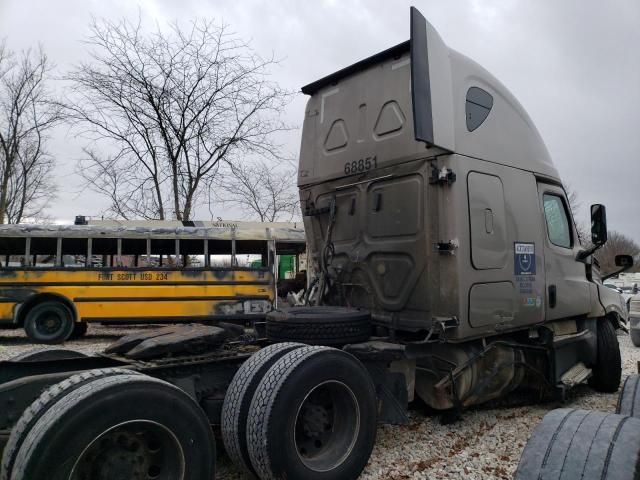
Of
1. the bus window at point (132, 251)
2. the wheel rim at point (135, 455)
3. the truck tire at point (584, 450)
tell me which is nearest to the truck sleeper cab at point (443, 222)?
the truck tire at point (584, 450)

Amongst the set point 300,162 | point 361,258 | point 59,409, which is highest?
point 300,162

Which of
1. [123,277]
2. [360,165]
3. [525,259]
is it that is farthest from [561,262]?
[123,277]

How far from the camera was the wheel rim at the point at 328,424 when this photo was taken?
3.25m

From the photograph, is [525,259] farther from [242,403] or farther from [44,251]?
[44,251]

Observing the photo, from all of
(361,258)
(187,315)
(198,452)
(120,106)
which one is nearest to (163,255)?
(187,315)

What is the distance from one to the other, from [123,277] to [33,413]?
9039 mm

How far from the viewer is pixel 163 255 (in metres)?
11.5

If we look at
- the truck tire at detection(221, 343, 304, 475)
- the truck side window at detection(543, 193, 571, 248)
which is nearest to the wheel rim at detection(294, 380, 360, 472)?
the truck tire at detection(221, 343, 304, 475)

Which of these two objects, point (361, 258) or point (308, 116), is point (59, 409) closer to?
point (361, 258)

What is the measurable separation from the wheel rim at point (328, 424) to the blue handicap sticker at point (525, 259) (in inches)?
87.6

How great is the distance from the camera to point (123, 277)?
430 inches

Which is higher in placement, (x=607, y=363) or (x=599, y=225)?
(x=599, y=225)

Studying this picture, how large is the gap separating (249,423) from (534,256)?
3288 millimetres

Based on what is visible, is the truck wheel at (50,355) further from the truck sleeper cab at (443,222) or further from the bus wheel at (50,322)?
the bus wheel at (50,322)
